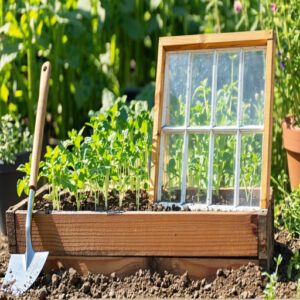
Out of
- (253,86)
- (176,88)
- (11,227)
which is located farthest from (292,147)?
(11,227)

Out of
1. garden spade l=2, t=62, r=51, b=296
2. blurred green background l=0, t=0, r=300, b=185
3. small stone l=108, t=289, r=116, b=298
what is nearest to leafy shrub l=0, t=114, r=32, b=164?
blurred green background l=0, t=0, r=300, b=185

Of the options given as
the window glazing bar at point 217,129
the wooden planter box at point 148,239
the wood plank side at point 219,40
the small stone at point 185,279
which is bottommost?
the small stone at point 185,279

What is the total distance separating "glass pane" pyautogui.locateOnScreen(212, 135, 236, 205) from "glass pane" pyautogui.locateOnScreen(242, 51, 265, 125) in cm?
10

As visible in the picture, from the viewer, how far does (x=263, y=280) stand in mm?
2641

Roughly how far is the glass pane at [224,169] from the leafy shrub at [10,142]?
979mm

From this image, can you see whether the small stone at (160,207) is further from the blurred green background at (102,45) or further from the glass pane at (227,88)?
the blurred green background at (102,45)

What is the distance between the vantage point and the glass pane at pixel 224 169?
2.87 m

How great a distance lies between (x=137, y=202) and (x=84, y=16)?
5.26ft

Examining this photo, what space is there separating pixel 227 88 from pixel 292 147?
0.57 metres

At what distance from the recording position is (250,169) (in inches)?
111

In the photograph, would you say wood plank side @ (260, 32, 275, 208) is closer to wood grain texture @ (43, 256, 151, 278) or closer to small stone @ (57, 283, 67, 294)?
wood grain texture @ (43, 256, 151, 278)

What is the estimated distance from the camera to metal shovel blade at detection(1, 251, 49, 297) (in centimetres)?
267

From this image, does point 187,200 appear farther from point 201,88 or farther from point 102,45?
point 102,45

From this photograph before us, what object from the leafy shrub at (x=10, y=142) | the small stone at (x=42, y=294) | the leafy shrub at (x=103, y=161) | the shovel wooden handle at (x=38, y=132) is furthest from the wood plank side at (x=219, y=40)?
the small stone at (x=42, y=294)
